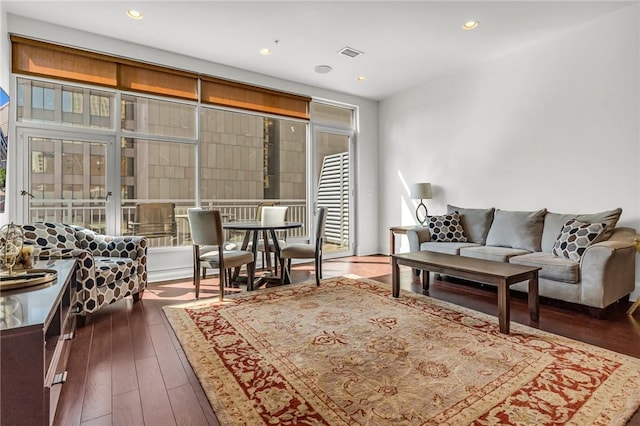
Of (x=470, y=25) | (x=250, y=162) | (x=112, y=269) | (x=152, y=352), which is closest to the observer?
(x=152, y=352)

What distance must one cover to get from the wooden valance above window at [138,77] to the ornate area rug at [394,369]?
2.90m

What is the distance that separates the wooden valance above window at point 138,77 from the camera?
355 centimetres

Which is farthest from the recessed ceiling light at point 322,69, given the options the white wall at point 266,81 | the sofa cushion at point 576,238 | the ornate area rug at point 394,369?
the sofa cushion at point 576,238

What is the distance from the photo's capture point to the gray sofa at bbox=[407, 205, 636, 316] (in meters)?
2.87

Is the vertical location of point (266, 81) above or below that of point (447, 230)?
above

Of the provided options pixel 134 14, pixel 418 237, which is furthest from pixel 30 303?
pixel 418 237

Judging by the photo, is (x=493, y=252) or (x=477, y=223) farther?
(x=477, y=223)

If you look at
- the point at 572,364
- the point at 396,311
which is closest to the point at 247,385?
the point at 396,311

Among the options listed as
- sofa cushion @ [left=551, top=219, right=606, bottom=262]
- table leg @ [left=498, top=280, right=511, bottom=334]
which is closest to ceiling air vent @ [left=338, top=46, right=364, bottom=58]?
sofa cushion @ [left=551, top=219, right=606, bottom=262]

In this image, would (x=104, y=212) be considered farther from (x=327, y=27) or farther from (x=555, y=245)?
(x=555, y=245)

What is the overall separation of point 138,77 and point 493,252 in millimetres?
4737

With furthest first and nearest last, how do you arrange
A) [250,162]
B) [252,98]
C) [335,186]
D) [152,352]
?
[335,186]
[250,162]
[252,98]
[152,352]

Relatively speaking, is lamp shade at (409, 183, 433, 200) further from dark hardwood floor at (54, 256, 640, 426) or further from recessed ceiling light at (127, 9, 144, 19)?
recessed ceiling light at (127, 9, 144, 19)

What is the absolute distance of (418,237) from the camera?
4.45 meters
